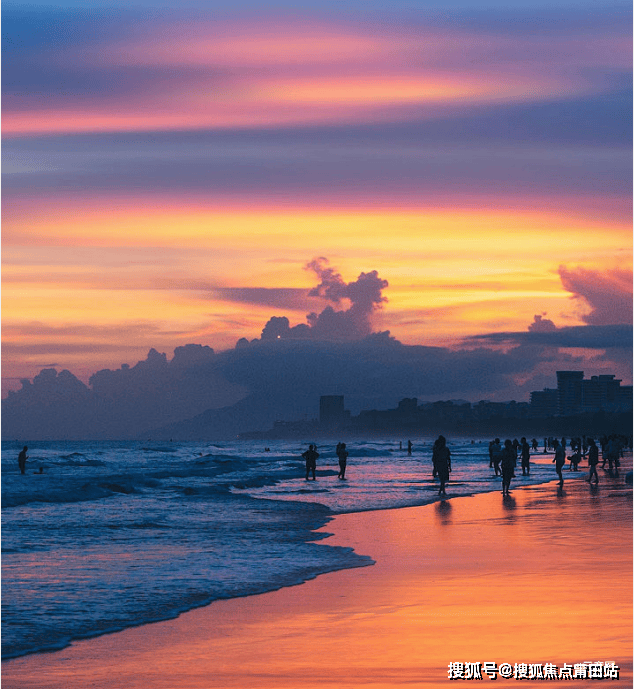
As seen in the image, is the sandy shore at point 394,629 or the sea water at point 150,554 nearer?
the sandy shore at point 394,629

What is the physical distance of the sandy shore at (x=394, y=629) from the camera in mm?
9289

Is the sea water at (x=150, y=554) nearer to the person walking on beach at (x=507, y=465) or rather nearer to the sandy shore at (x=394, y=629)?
the sandy shore at (x=394, y=629)

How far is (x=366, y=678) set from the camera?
8.94 m

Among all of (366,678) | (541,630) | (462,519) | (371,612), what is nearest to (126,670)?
(366,678)

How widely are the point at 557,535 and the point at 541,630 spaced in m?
9.42

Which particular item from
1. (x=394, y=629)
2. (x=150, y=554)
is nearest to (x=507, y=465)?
(x=150, y=554)

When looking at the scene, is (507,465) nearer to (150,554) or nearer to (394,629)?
(150,554)

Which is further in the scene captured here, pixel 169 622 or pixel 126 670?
pixel 169 622

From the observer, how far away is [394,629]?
433 inches

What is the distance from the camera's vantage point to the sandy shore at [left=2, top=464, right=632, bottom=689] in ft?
30.5

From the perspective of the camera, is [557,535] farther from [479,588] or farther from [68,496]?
[68,496]

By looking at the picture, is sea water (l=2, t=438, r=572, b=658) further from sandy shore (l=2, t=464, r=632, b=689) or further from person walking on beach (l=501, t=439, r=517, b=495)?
→ person walking on beach (l=501, t=439, r=517, b=495)

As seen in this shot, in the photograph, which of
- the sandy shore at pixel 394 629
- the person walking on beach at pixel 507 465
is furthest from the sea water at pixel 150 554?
the person walking on beach at pixel 507 465

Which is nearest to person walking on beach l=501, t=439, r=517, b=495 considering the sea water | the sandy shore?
A: the sea water
